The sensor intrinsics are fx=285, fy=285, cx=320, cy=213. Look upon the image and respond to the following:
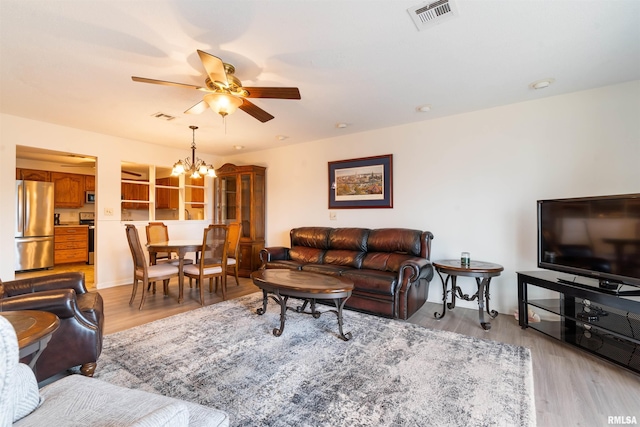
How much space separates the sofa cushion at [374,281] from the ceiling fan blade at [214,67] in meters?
2.29

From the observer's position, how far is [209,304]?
3.67 metres

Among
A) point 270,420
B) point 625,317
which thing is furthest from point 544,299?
point 270,420

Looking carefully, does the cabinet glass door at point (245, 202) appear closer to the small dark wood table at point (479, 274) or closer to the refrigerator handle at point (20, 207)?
the small dark wood table at point (479, 274)

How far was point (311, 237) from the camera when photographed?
177 inches

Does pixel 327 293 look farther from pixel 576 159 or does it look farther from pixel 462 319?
pixel 576 159

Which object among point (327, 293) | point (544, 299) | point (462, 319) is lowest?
point (462, 319)

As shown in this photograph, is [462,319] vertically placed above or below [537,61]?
below

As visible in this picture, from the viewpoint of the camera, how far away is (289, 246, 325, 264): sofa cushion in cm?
420

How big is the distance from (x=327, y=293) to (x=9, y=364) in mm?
2016

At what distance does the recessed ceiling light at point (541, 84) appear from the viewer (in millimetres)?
2740

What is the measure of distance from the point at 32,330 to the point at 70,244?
683cm

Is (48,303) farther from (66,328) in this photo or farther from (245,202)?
(245,202)

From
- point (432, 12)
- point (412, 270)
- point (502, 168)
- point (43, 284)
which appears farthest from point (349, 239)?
point (43, 284)

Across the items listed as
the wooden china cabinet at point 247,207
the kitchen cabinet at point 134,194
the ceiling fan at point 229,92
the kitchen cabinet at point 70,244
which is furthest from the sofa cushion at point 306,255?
the kitchen cabinet at point 70,244
